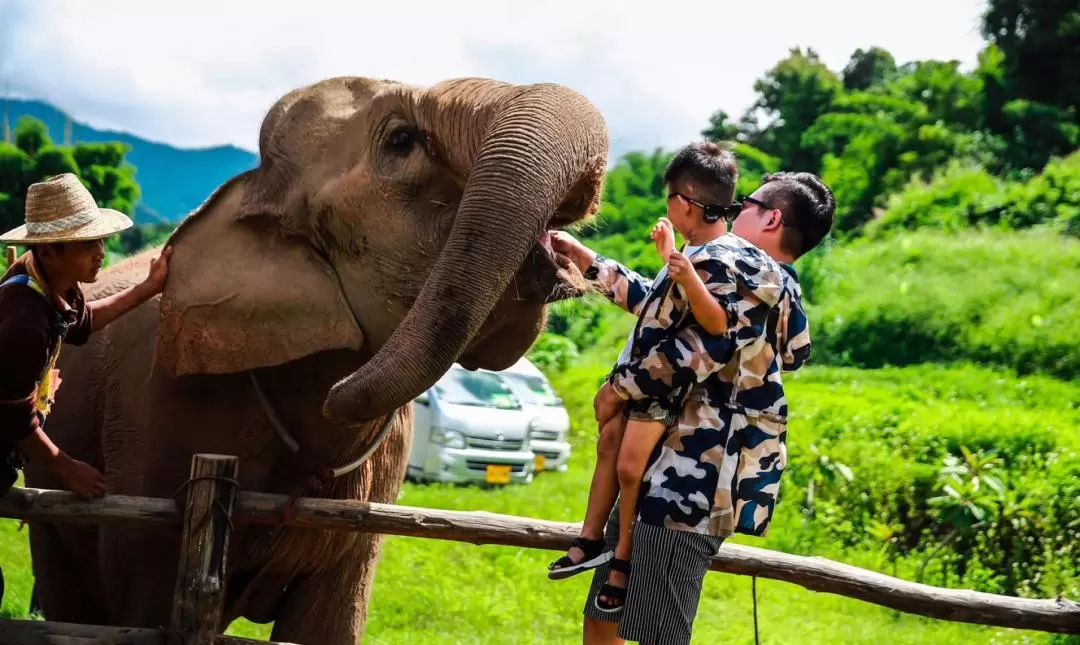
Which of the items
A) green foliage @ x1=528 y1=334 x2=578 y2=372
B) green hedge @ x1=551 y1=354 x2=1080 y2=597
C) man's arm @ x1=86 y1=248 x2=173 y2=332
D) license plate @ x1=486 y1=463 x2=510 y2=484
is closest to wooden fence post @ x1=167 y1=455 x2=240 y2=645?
man's arm @ x1=86 y1=248 x2=173 y2=332

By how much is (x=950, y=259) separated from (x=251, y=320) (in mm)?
18344

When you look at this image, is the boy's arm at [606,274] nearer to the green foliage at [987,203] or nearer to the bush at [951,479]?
the bush at [951,479]

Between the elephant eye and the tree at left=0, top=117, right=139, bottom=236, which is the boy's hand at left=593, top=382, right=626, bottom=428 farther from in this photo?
the tree at left=0, top=117, right=139, bottom=236

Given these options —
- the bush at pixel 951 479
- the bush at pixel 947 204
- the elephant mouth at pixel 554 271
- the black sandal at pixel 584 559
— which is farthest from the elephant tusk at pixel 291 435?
the bush at pixel 947 204

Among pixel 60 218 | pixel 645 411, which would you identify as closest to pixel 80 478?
pixel 60 218

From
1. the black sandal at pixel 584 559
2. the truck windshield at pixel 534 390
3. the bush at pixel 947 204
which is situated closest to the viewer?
the black sandal at pixel 584 559

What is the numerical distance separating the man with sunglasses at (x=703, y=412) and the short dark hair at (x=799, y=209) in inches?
4.0

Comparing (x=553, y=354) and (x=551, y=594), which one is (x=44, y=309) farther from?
(x=553, y=354)

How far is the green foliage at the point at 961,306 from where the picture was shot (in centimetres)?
1620

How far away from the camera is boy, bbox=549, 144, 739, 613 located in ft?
9.71

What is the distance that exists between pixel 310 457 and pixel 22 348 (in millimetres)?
1089

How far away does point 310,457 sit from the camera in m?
4.03

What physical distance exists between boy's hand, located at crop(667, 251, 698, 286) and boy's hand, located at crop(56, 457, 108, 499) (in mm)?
2028

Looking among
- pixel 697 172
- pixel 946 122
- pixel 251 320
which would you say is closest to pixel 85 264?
pixel 251 320
